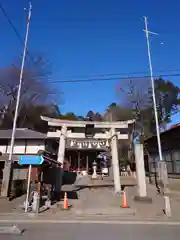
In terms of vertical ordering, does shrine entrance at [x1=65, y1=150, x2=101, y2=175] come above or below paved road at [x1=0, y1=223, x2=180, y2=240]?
above

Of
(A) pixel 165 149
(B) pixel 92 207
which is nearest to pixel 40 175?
(B) pixel 92 207

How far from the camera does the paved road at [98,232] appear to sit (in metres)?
6.53

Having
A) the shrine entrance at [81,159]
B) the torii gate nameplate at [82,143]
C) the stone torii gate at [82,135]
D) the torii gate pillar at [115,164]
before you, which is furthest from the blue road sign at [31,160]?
the shrine entrance at [81,159]

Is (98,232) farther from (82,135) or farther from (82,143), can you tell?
(82,135)

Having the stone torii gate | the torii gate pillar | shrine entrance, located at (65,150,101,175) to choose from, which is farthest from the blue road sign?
shrine entrance, located at (65,150,101,175)

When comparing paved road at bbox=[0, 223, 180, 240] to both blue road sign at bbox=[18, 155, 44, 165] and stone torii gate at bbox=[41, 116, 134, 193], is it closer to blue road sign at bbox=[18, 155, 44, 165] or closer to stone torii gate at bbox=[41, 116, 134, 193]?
blue road sign at bbox=[18, 155, 44, 165]

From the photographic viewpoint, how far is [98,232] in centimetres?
715

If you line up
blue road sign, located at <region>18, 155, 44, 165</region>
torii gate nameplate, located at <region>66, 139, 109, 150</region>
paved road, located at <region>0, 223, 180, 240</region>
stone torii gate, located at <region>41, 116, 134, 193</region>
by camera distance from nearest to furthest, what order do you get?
paved road, located at <region>0, 223, 180, 240</region> < blue road sign, located at <region>18, 155, 44, 165</region> < stone torii gate, located at <region>41, 116, 134, 193</region> < torii gate nameplate, located at <region>66, 139, 109, 150</region>

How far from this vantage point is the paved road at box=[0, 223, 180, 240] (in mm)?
6527

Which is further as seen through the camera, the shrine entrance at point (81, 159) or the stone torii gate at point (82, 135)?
the shrine entrance at point (81, 159)

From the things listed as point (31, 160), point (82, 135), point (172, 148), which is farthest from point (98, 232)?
point (172, 148)

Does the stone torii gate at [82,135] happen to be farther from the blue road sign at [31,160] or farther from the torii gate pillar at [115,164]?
the blue road sign at [31,160]

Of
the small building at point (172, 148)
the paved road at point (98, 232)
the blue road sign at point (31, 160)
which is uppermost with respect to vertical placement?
the small building at point (172, 148)

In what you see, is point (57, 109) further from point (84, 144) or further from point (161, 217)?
point (161, 217)
